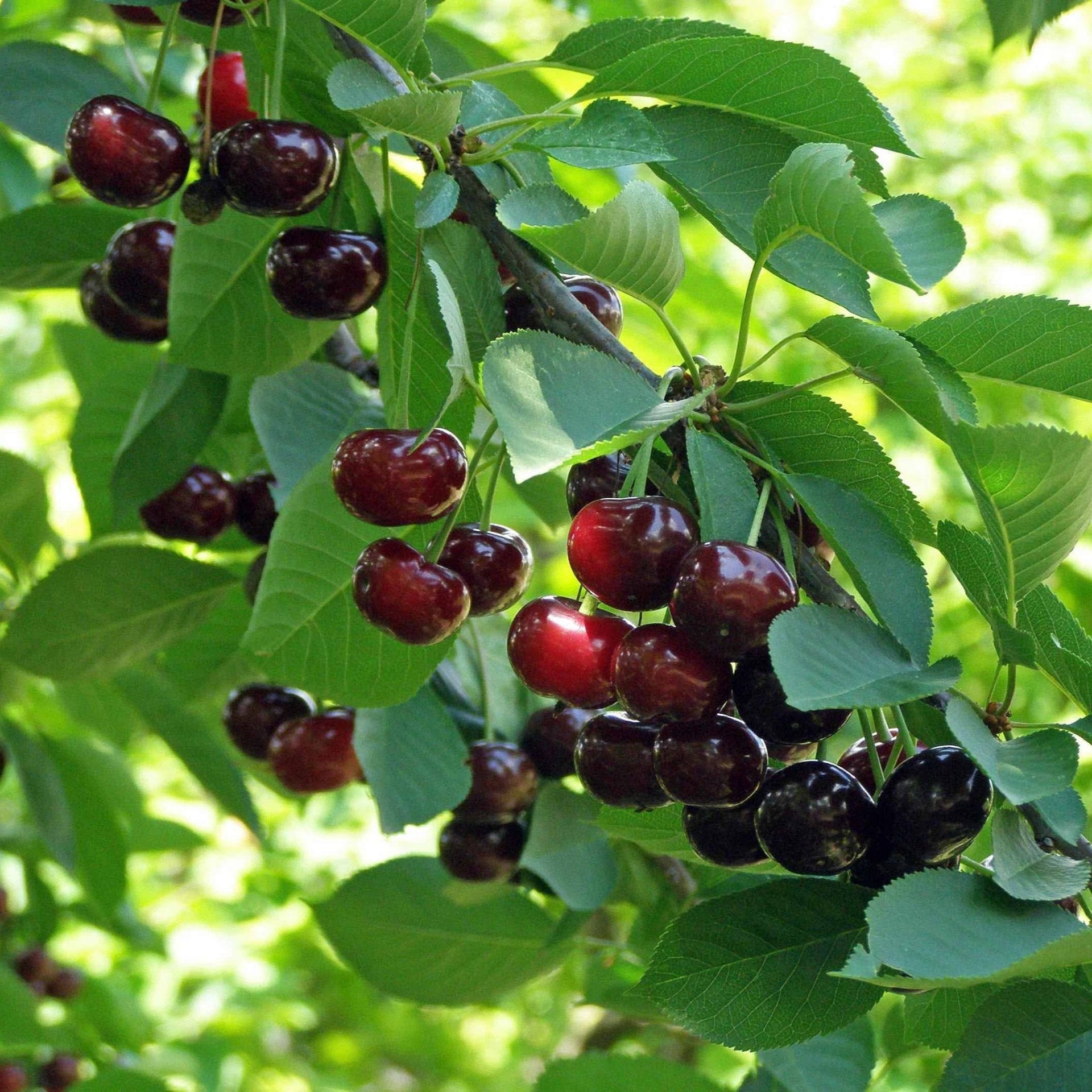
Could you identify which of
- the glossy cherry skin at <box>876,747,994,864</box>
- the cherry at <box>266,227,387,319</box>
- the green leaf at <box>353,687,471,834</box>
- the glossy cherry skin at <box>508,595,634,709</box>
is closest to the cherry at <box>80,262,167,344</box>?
the cherry at <box>266,227,387,319</box>

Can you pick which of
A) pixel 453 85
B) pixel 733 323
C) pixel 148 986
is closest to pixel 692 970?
A: pixel 453 85

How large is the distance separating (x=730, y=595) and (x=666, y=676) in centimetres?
7

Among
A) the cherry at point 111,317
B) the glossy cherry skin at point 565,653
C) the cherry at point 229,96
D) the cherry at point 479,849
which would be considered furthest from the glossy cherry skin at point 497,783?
the cherry at point 229,96

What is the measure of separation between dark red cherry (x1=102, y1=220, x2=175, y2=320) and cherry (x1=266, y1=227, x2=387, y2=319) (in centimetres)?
29

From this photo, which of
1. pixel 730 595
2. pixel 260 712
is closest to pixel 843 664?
pixel 730 595

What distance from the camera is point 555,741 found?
4.84ft

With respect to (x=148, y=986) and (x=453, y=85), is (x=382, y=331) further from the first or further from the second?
(x=148, y=986)

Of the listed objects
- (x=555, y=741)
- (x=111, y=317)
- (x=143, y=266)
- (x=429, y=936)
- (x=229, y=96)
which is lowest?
(x=429, y=936)

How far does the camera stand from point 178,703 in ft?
5.78

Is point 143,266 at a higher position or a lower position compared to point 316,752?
higher

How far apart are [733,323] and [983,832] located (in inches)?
48.8

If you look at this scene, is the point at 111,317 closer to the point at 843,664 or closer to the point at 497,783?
the point at 497,783

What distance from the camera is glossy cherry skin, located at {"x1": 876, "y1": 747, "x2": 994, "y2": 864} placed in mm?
779

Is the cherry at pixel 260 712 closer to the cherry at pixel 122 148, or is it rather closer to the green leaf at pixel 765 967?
the cherry at pixel 122 148
